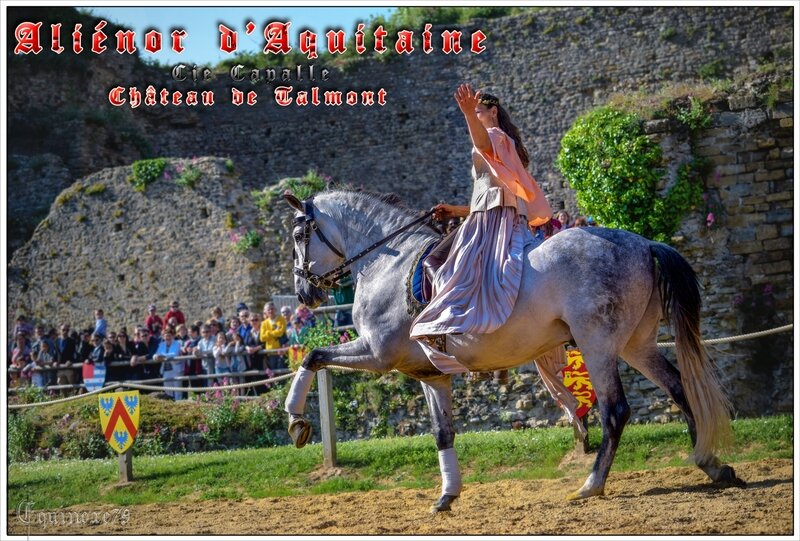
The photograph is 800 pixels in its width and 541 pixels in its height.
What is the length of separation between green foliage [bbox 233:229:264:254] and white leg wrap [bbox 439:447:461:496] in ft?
47.8

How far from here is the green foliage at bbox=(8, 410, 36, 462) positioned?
45.8ft

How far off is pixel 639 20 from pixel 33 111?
1769 cm

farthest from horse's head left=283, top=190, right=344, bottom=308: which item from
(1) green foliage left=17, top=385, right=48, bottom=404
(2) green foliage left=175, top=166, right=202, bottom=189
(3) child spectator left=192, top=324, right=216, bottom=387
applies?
(2) green foliage left=175, top=166, right=202, bottom=189

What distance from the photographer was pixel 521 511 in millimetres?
7355

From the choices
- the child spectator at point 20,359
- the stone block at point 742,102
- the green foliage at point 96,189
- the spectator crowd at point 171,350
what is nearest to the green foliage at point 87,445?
the spectator crowd at point 171,350

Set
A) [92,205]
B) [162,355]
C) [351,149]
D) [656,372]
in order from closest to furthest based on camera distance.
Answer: [656,372] < [162,355] < [92,205] < [351,149]

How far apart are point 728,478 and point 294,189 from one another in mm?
14188

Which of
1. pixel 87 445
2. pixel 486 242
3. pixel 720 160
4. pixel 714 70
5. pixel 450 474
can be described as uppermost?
pixel 714 70

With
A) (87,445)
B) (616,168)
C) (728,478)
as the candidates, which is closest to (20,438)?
(87,445)

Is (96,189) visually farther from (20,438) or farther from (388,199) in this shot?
(388,199)

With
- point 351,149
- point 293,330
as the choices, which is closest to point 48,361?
point 293,330

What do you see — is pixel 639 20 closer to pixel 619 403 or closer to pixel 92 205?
pixel 92 205

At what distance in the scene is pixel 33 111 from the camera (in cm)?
2989

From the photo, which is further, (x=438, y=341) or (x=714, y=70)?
(x=714, y=70)
